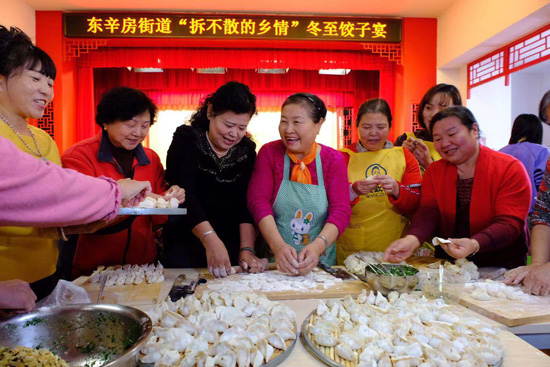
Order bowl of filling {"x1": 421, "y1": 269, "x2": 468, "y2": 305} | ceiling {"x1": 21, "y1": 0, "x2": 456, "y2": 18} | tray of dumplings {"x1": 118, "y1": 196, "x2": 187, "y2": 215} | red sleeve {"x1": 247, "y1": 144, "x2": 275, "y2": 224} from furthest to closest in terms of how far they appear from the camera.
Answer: ceiling {"x1": 21, "y1": 0, "x2": 456, "y2": 18}
red sleeve {"x1": 247, "y1": 144, "x2": 275, "y2": 224}
bowl of filling {"x1": 421, "y1": 269, "x2": 468, "y2": 305}
tray of dumplings {"x1": 118, "y1": 196, "x2": 187, "y2": 215}

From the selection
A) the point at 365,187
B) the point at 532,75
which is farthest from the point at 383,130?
the point at 532,75

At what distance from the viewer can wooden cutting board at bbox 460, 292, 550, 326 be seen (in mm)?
1379

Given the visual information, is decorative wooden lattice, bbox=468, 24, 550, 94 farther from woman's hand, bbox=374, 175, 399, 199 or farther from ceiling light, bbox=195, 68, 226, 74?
ceiling light, bbox=195, 68, 226, 74

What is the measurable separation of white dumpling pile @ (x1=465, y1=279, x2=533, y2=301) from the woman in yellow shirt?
1667 mm

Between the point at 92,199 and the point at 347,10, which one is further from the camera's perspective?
the point at 347,10

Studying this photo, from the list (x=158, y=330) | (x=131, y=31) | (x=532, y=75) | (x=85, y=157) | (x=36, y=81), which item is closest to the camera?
(x=158, y=330)

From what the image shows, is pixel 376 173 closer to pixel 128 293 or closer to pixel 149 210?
pixel 128 293

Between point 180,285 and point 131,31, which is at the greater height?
point 131,31

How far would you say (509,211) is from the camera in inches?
78.6

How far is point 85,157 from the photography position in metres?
2.06

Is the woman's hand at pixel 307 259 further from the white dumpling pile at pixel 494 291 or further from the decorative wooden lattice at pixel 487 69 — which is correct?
the decorative wooden lattice at pixel 487 69

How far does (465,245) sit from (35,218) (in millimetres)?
1780

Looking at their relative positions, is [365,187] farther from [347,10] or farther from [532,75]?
[532,75]

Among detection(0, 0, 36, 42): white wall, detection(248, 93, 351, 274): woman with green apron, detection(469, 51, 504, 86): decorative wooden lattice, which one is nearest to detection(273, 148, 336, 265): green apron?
detection(248, 93, 351, 274): woman with green apron
